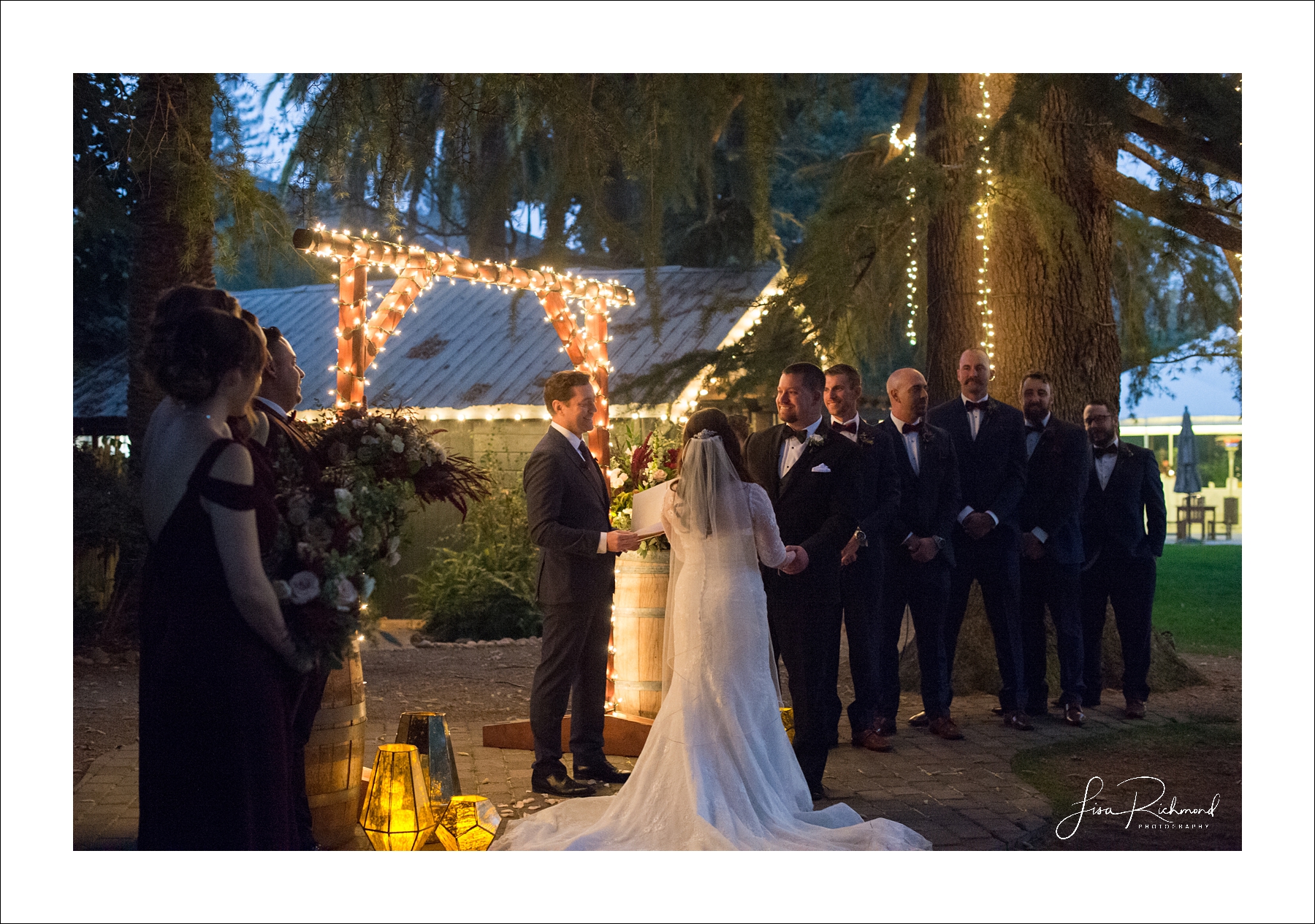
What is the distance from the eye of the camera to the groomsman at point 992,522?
6.66m

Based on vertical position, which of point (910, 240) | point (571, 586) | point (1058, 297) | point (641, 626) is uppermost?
point (910, 240)

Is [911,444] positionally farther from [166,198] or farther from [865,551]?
[166,198]

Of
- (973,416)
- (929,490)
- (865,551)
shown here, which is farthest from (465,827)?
A: (973,416)

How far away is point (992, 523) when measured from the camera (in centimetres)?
659

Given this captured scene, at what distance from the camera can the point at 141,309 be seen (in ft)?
32.2

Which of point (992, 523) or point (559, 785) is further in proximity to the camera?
point (992, 523)

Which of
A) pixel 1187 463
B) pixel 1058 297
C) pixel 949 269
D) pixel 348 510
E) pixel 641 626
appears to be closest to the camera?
pixel 348 510

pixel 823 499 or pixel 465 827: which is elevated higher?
pixel 823 499

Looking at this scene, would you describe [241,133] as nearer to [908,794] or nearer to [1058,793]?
[908,794]

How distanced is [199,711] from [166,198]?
282 inches

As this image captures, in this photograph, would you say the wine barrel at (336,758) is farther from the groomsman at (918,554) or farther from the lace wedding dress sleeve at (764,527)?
the groomsman at (918,554)

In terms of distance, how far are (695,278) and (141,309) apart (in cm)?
774

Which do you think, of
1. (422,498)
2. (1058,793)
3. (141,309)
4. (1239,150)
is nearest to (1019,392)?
(1239,150)

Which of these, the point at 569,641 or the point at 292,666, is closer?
the point at 292,666
